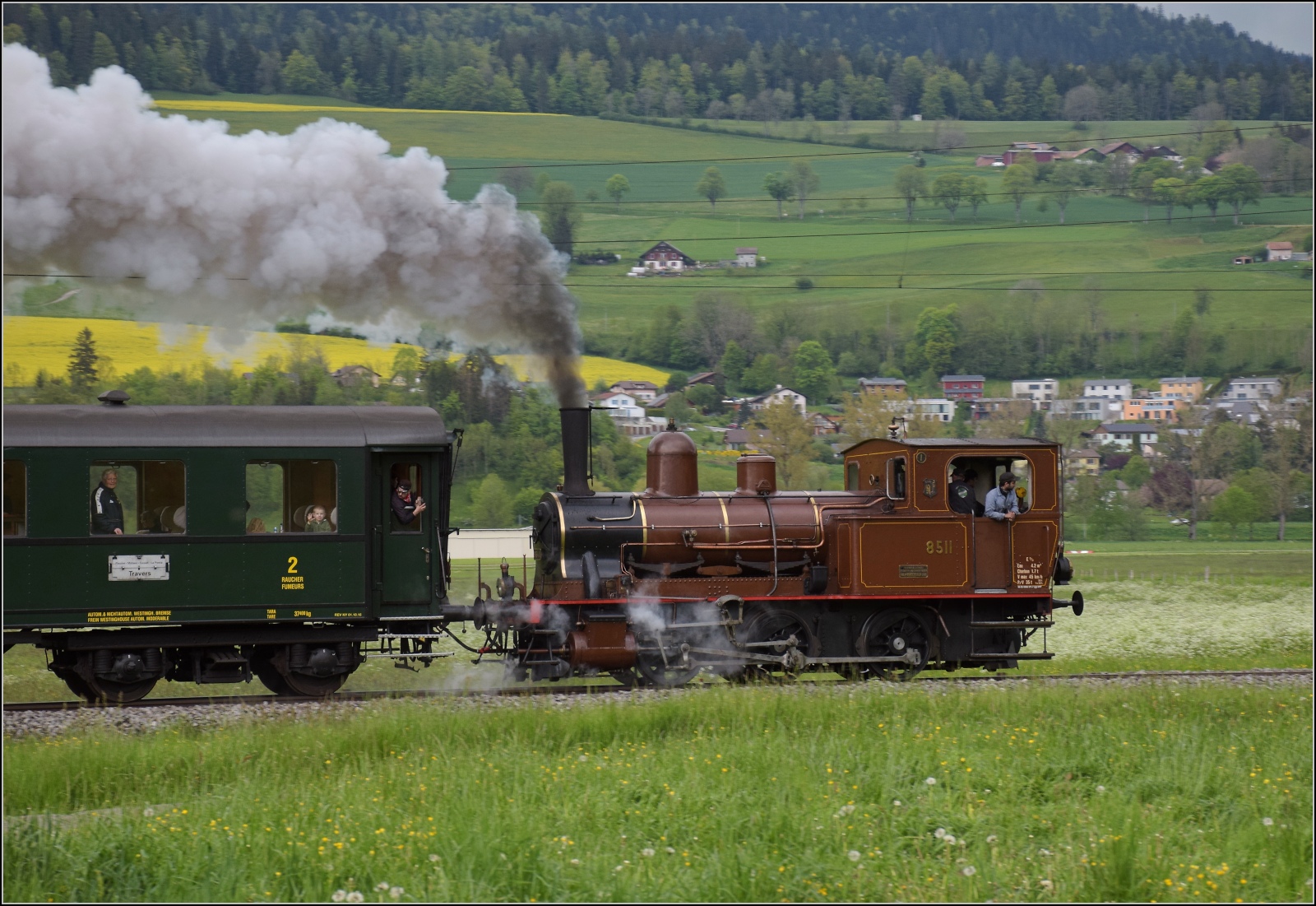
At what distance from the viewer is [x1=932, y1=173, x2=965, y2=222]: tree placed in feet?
445

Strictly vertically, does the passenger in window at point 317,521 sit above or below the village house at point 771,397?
above

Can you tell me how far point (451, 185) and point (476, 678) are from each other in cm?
9693

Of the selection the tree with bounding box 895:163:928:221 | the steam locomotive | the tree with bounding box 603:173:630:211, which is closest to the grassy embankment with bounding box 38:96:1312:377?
the tree with bounding box 603:173:630:211

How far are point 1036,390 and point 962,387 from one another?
7824 mm

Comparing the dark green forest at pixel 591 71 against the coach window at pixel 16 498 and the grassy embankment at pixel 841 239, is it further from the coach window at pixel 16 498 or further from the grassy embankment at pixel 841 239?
the coach window at pixel 16 498

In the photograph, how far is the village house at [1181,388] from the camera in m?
106

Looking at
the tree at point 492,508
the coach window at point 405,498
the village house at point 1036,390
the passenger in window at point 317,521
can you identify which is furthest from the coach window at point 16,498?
the village house at point 1036,390

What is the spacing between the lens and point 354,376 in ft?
235

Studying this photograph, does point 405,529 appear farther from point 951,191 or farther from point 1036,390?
point 951,191

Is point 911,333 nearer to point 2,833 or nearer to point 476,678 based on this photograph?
point 476,678

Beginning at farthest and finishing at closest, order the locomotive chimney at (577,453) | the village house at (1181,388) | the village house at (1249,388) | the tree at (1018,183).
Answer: the tree at (1018,183)
the village house at (1181,388)
the village house at (1249,388)
the locomotive chimney at (577,453)

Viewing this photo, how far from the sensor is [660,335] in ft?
331

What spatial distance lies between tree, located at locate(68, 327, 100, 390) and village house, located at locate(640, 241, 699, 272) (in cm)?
5930

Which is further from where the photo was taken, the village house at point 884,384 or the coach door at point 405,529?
the village house at point 884,384
